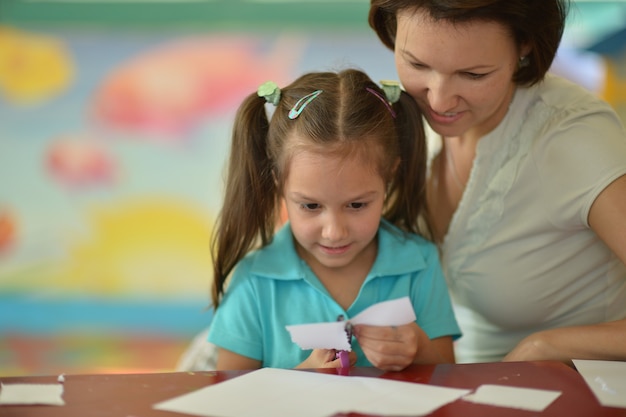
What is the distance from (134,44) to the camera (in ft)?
9.89

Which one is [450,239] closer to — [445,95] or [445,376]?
[445,95]

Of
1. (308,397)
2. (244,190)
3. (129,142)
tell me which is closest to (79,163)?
(129,142)

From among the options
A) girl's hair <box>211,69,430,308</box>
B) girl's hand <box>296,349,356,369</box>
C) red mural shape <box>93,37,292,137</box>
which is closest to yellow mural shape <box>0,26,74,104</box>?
red mural shape <box>93,37,292,137</box>

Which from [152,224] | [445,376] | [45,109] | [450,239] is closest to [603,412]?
[445,376]

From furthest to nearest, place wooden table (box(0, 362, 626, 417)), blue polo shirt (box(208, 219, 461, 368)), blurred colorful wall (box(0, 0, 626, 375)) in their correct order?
blurred colorful wall (box(0, 0, 626, 375))
blue polo shirt (box(208, 219, 461, 368))
wooden table (box(0, 362, 626, 417))

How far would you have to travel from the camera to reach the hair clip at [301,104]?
1329mm

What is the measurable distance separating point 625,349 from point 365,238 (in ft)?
1.32

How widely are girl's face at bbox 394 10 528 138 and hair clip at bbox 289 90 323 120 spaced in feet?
0.46

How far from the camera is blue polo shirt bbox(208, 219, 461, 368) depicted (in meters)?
1.32

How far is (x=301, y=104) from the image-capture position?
4.38 feet

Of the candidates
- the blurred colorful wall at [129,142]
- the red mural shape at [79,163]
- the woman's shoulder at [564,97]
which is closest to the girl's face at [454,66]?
the woman's shoulder at [564,97]

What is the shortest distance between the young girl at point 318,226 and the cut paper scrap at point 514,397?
28cm

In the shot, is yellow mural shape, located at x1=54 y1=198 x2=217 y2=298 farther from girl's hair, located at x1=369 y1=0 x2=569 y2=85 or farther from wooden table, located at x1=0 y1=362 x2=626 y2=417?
wooden table, located at x1=0 y1=362 x2=626 y2=417

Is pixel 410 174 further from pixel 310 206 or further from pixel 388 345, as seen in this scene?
pixel 388 345
